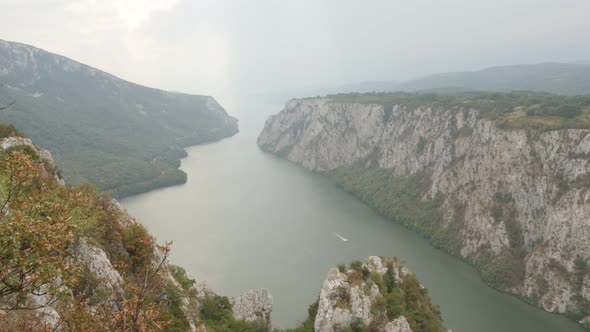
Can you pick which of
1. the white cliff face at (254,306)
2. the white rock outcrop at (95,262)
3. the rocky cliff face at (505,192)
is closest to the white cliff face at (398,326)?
the white cliff face at (254,306)

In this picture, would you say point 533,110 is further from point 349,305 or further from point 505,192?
point 349,305

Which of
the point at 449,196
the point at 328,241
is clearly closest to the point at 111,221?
the point at 328,241

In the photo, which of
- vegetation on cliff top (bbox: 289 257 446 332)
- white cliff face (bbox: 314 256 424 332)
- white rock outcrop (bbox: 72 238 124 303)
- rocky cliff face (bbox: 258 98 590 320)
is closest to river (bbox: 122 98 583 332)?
rocky cliff face (bbox: 258 98 590 320)

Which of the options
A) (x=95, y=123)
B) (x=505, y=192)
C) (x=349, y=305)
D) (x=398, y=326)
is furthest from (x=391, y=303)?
(x=95, y=123)

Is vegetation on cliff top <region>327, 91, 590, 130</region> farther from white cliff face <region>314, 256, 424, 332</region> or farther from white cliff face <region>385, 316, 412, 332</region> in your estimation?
white cliff face <region>385, 316, 412, 332</region>

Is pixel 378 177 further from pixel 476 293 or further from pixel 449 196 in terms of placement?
pixel 476 293
